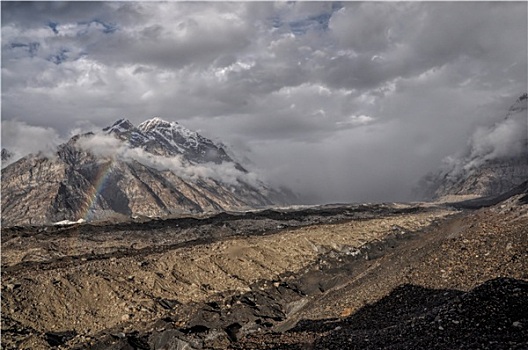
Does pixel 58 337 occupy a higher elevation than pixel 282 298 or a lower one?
higher

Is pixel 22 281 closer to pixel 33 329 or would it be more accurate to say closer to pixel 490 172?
pixel 33 329

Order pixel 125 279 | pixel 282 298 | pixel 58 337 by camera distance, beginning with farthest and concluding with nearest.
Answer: pixel 125 279 < pixel 282 298 < pixel 58 337

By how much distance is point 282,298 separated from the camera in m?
27.6

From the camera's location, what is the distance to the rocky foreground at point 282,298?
523 inches

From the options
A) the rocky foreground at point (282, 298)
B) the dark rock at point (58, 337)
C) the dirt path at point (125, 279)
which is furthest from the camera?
the dirt path at point (125, 279)

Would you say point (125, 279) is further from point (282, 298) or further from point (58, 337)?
point (282, 298)

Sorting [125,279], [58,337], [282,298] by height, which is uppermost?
[125,279]

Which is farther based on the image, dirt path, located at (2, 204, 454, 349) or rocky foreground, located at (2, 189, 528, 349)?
dirt path, located at (2, 204, 454, 349)

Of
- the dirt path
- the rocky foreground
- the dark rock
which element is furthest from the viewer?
the dirt path

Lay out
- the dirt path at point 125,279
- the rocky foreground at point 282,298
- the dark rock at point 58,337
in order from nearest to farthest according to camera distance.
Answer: the rocky foreground at point 282,298
the dark rock at point 58,337
the dirt path at point 125,279

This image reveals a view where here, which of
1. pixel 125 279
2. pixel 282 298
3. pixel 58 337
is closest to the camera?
pixel 58 337

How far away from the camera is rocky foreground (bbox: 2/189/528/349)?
13.3m

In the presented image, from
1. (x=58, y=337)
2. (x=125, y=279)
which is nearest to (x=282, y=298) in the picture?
(x=125, y=279)

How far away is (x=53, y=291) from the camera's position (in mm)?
24859
